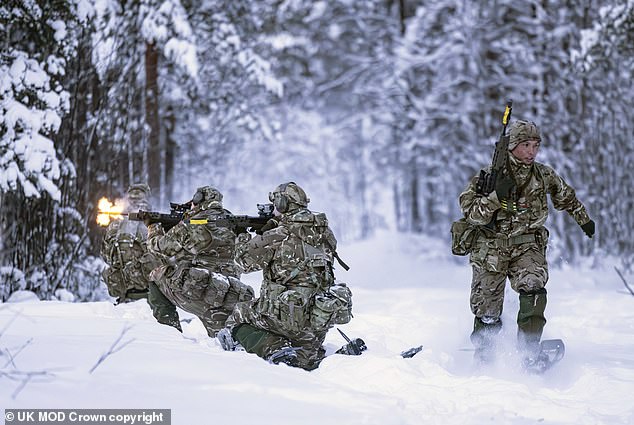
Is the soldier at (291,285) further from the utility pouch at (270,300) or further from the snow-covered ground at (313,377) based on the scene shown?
the snow-covered ground at (313,377)

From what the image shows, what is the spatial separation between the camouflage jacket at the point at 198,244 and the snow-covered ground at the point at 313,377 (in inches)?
27.6

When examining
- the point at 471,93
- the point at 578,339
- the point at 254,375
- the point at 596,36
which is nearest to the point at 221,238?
the point at 254,375

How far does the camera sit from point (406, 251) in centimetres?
2300

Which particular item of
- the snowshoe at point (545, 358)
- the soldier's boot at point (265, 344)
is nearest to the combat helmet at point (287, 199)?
the soldier's boot at point (265, 344)

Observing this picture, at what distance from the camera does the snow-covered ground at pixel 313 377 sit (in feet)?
11.9

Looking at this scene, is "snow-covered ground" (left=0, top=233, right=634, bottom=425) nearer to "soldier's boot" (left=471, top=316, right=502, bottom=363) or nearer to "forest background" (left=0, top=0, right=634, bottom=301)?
"soldier's boot" (left=471, top=316, right=502, bottom=363)

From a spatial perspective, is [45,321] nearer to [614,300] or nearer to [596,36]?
[614,300]

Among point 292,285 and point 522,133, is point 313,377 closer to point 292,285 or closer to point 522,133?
point 292,285

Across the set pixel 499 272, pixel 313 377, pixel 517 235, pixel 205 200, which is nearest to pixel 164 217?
pixel 205 200

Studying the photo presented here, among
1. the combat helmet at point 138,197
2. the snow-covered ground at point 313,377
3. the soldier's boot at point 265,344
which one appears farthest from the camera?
the combat helmet at point 138,197

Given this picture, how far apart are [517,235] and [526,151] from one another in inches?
27.1

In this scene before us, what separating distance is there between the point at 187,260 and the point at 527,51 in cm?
1503

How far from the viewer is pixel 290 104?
96.0 ft

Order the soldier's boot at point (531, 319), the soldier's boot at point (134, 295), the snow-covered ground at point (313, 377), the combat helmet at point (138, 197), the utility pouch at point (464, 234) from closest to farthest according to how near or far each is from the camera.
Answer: the snow-covered ground at point (313, 377)
the soldier's boot at point (531, 319)
the utility pouch at point (464, 234)
the combat helmet at point (138, 197)
the soldier's boot at point (134, 295)
